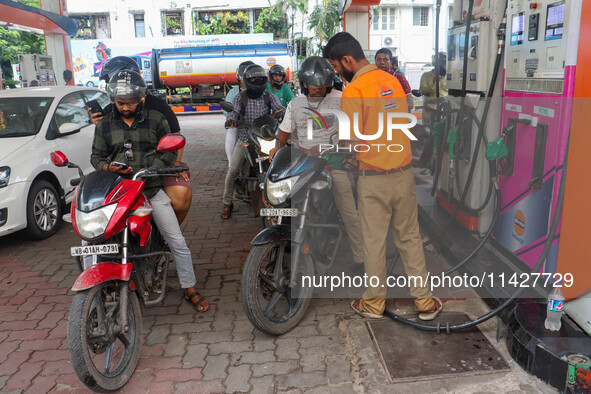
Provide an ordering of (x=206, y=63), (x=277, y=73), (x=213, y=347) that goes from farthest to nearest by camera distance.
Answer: (x=206, y=63)
(x=277, y=73)
(x=213, y=347)

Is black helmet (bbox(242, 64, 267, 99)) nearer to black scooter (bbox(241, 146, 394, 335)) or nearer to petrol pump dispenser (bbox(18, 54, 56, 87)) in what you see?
black scooter (bbox(241, 146, 394, 335))

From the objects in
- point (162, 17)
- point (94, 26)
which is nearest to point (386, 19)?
point (162, 17)

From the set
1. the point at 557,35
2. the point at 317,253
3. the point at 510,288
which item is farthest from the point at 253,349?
the point at 557,35

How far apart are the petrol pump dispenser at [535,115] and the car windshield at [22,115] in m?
5.29

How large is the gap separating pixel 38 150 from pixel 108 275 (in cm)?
368

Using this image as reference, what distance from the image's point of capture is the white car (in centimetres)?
565

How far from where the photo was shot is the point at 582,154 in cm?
332

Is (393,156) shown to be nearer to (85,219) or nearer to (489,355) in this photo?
(489,355)

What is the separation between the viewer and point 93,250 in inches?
123

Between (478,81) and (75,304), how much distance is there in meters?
3.74

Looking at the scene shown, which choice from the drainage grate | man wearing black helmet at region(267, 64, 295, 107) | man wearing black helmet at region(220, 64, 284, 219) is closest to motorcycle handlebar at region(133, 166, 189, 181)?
the drainage grate

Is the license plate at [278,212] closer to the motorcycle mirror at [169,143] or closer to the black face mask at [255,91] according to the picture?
the motorcycle mirror at [169,143]

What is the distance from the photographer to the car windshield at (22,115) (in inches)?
245

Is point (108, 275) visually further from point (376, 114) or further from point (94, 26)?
point (94, 26)
